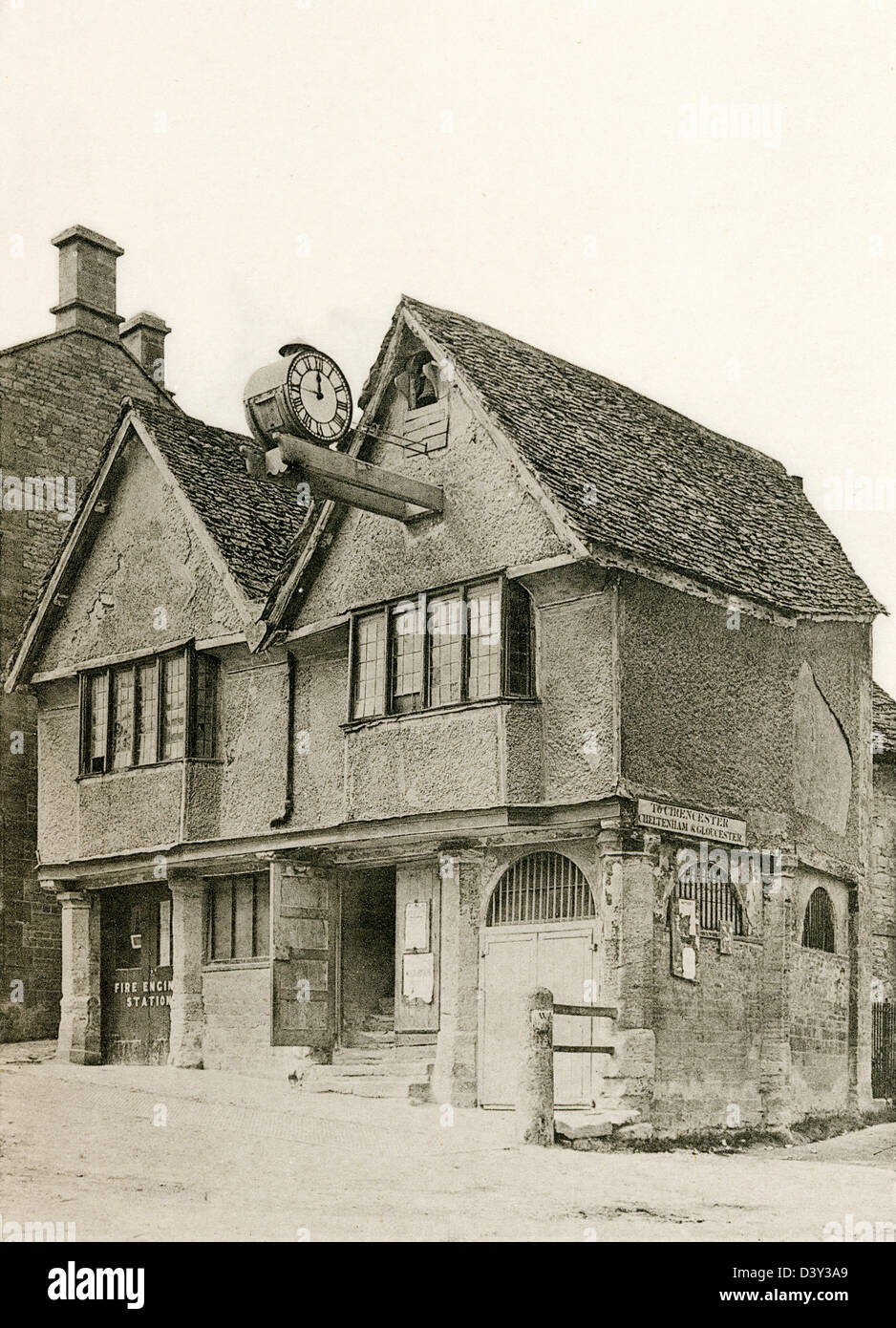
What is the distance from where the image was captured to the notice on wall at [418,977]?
74.8 feet

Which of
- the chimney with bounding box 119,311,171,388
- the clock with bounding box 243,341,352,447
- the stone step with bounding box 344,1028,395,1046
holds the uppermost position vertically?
the chimney with bounding box 119,311,171,388

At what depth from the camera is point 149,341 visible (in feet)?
108

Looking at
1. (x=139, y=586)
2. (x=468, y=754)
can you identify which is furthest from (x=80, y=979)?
(x=468, y=754)

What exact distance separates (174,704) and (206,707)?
52cm

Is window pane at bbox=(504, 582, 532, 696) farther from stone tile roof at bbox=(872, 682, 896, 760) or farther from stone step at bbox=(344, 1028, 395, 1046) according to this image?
stone tile roof at bbox=(872, 682, 896, 760)

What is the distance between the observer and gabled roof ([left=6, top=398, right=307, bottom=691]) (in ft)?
80.8

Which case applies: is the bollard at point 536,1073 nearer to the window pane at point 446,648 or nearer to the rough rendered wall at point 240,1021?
the window pane at point 446,648

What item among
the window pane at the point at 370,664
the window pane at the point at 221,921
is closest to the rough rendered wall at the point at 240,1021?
the window pane at the point at 221,921

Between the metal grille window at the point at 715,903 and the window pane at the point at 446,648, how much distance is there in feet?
11.9

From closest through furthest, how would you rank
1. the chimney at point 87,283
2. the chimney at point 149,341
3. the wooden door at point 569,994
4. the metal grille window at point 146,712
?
the wooden door at point 569,994, the metal grille window at point 146,712, the chimney at point 87,283, the chimney at point 149,341

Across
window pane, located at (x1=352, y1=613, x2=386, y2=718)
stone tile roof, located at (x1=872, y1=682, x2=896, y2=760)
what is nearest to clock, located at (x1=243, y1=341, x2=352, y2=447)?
window pane, located at (x1=352, y1=613, x2=386, y2=718)

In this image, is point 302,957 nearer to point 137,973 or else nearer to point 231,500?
point 137,973

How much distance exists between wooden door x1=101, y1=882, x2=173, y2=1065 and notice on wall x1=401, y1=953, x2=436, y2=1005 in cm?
441

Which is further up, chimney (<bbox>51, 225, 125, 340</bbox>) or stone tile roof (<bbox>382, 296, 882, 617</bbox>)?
chimney (<bbox>51, 225, 125, 340</bbox>)
